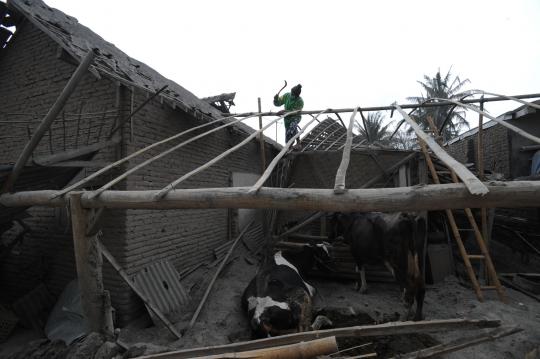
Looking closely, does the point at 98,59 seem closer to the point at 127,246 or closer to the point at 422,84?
the point at 127,246

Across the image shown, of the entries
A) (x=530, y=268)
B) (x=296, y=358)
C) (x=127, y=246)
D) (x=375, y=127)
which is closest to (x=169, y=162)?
(x=127, y=246)

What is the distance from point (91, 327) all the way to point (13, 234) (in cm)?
360

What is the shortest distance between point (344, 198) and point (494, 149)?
10423 mm

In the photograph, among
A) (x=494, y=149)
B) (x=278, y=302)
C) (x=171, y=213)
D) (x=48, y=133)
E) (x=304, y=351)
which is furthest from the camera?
(x=494, y=149)

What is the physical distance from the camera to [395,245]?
4969 millimetres

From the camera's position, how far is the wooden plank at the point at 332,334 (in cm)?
256

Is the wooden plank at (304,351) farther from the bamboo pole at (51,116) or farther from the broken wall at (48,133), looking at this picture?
the broken wall at (48,133)

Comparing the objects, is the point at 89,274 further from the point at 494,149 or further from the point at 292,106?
the point at 494,149

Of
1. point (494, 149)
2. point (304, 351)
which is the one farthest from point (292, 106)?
point (494, 149)

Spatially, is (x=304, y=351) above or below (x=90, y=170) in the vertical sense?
below

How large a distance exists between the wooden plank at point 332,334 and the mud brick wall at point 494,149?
27.2 feet

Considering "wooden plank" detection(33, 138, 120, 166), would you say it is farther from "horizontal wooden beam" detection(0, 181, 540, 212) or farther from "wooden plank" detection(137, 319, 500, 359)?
"wooden plank" detection(137, 319, 500, 359)

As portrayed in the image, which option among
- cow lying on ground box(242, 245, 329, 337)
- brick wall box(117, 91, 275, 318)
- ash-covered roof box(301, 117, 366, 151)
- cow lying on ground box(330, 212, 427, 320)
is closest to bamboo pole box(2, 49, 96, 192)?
brick wall box(117, 91, 275, 318)

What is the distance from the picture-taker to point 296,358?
7.11 ft
